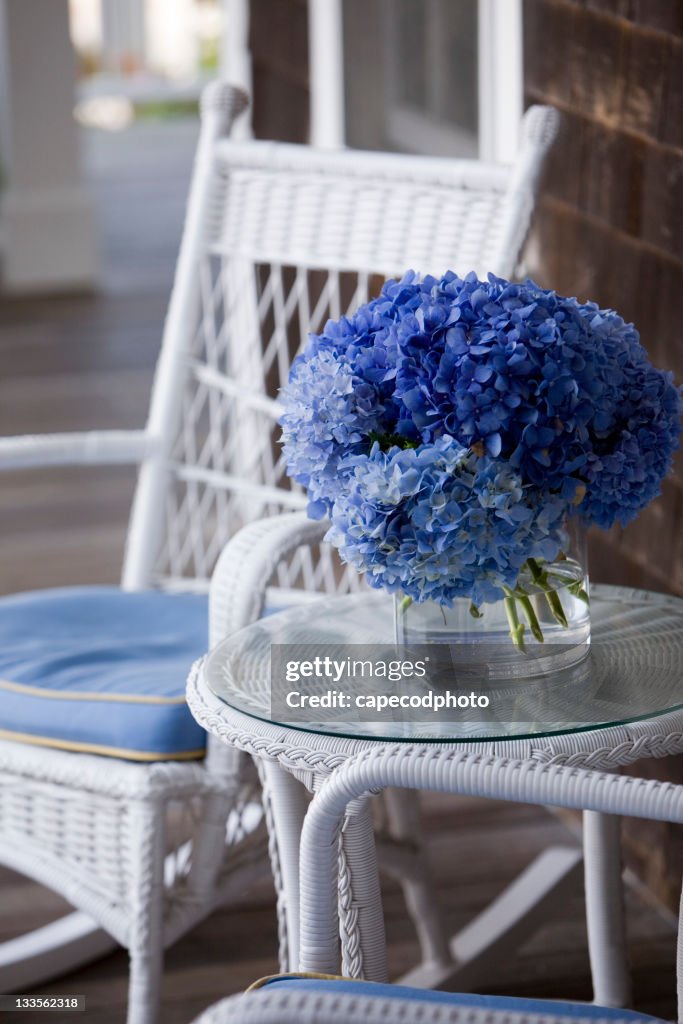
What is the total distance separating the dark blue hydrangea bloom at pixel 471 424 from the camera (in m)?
1.08

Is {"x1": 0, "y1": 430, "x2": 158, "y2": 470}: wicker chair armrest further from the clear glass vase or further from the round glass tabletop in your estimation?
the clear glass vase

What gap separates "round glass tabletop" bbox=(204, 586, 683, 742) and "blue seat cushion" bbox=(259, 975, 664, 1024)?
20 centimetres

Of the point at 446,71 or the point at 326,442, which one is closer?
the point at 326,442

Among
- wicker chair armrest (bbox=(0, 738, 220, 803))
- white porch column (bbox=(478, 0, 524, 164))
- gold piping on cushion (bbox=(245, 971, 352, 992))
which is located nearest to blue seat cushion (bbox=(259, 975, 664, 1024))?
gold piping on cushion (bbox=(245, 971, 352, 992))

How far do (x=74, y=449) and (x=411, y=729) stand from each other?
0.93 m

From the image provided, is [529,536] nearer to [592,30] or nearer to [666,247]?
[666,247]

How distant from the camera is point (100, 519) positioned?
3516 millimetres

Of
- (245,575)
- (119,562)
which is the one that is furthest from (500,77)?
(119,562)

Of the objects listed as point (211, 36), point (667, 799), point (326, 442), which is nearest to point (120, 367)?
point (326, 442)

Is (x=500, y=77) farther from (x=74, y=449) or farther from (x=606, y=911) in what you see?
(x=606, y=911)

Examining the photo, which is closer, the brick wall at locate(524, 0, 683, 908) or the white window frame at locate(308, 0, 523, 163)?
the brick wall at locate(524, 0, 683, 908)

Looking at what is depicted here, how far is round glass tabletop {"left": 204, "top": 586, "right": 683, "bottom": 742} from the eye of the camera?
3.71 ft

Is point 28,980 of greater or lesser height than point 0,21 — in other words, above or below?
below

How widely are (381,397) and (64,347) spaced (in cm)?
408
